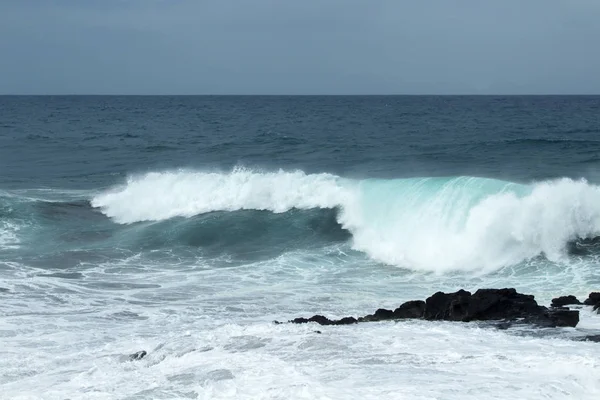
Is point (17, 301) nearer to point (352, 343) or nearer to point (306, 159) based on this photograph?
point (352, 343)

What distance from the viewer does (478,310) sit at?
480 inches

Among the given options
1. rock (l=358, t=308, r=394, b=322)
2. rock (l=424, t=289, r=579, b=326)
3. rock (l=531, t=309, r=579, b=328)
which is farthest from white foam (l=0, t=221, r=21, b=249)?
rock (l=531, t=309, r=579, b=328)

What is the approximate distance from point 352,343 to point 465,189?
12.3 m

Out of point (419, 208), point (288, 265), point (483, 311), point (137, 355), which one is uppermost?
point (419, 208)

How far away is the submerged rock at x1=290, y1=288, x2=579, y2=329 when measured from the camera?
39.2ft

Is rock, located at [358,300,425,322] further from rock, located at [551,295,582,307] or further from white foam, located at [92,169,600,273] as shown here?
white foam, located at [92,169,600,273]

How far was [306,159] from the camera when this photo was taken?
35.8m

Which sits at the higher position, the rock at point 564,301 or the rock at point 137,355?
the rock at point 564,301

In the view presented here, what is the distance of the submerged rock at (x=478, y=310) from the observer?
12.0 metres

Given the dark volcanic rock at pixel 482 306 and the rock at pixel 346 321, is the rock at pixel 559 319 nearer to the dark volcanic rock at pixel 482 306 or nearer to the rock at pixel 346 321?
the dark volcanic rock at pixel 482 306

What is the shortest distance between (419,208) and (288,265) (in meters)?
5.15

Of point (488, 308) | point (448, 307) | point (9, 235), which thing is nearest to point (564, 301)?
point (488, 308)

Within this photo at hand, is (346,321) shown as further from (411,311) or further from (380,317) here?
(411,311)

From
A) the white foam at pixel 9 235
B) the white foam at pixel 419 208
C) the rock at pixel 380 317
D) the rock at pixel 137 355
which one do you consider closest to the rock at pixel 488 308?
the rock at pixel 380 317
